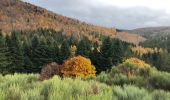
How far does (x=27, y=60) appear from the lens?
285 ft

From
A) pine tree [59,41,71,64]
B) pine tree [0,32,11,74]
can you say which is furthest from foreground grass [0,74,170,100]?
pine tree [59,41,71,64]

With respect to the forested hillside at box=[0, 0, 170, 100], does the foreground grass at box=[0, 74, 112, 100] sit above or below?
above

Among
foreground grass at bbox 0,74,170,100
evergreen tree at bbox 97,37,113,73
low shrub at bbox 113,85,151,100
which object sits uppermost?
foreground grass at bbox 0,74,170,100

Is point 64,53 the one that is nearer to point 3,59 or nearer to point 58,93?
point 3,59

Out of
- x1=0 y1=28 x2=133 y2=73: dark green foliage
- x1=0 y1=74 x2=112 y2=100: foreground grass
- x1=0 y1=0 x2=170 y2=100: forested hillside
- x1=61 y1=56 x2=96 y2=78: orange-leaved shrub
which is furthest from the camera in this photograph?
x1=0 y1=28 x2=133 y2=73: dark green foliage

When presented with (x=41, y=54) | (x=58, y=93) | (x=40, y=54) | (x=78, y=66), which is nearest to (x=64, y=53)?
(x=41, y=54)

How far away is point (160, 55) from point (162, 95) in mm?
124056

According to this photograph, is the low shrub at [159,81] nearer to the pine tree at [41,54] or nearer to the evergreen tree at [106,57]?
the evergreen tree at [106,57]

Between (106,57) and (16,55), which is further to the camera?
(106,57)

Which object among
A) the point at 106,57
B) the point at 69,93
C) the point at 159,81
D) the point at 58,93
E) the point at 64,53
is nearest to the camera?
the point at 58,93

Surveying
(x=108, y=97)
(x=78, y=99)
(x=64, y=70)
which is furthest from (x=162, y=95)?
(x=64, y=70)

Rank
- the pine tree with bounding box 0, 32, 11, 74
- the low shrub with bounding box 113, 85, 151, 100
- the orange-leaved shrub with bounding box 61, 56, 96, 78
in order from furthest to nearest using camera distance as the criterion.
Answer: the pine tree with bounding box 0, 32, 11, 74
the orange-leaved shrub with bounding box 61, 56, 96, 78
the low shrub with bounding box 113, 85, 151, 100

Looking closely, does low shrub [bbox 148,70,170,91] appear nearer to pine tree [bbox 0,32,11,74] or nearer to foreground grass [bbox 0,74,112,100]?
foreground grass [bbox 0,74,112,100]

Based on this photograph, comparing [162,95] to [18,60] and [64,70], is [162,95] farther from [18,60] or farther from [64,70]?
[18,60]
